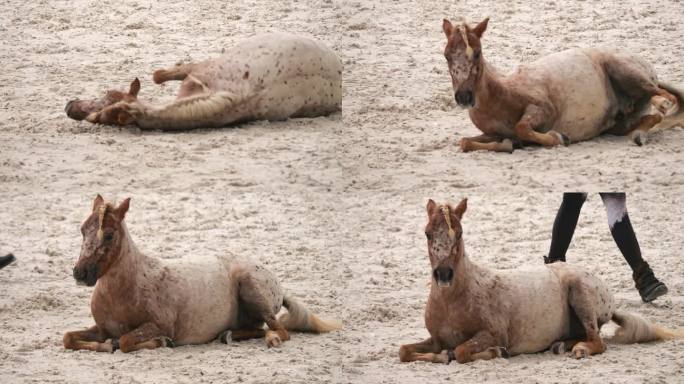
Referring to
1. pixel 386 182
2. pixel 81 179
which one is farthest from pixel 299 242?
pixel 81 179

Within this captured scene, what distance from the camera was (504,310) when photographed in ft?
36.0

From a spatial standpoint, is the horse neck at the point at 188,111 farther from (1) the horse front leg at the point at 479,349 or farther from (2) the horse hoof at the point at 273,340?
(1) the horse front leg at the point at 479,349

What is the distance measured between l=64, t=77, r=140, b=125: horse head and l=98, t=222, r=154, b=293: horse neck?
2565 millimetres

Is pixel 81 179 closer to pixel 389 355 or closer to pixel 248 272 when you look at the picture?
pixel 248 272

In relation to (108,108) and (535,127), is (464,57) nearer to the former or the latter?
(535,127)

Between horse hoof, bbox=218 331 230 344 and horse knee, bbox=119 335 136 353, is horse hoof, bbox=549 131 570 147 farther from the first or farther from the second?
horse knee, bbox=119 335 136 353

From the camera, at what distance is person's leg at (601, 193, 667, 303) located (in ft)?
39.4

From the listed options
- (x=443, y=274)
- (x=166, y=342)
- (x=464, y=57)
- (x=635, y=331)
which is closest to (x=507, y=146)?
(x=464, y=57)

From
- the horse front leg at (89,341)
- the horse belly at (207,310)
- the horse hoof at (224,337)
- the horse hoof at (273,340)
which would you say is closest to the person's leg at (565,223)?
the horse hoof at (273,340)

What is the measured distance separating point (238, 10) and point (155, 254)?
15.0 feet

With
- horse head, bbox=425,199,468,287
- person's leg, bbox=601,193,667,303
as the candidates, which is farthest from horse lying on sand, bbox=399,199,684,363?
person's leg, bbox=601,193,667,303

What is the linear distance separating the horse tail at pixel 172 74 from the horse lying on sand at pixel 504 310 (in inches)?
153

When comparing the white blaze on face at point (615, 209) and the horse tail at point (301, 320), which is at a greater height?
the white blaze on face at point (615, 209)

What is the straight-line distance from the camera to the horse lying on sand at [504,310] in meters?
10.8
